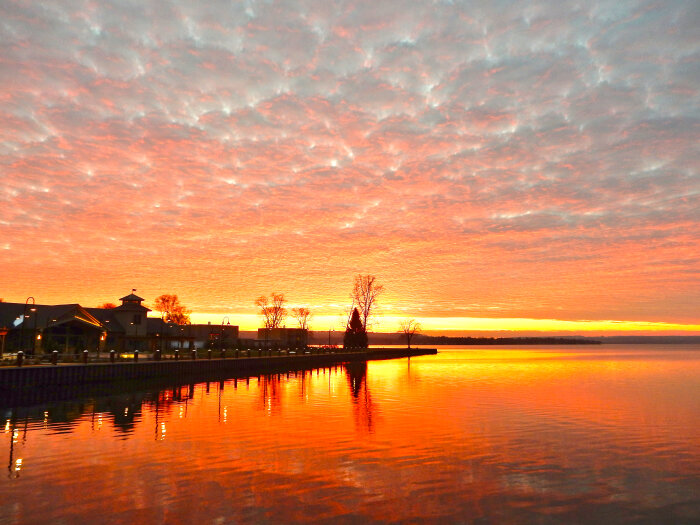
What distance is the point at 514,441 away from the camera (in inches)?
1060

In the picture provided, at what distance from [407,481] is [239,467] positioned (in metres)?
6.42

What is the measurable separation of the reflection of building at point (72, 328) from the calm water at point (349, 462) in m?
36.4

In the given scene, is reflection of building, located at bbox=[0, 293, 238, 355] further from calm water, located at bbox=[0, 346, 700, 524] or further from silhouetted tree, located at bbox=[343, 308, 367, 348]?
silhouetted tree, located at bbox=[343, 308, 367, 348]

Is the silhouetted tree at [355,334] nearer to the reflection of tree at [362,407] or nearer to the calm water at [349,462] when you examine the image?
the reflection of tree at [362,407]

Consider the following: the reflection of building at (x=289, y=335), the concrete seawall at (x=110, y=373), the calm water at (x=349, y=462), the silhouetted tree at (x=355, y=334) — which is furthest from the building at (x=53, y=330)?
the reflection of building at (x=289, y=335)

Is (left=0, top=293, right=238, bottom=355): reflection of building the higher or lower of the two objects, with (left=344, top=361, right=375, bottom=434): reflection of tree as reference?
higher

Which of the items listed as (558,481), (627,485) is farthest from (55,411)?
(627,485)

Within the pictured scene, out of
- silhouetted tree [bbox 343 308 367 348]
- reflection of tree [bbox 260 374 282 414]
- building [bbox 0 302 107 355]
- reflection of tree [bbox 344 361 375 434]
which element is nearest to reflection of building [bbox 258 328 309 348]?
silhouetted tree [bbox 343 308 367 348]

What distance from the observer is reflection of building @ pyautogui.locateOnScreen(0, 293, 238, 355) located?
238 feet

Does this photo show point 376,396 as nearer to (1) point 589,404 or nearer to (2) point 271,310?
(1) point 589,404

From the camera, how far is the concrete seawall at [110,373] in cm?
4197

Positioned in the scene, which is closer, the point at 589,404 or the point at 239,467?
the point at 239,467

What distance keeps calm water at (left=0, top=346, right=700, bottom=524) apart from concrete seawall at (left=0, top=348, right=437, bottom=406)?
20.3 ft

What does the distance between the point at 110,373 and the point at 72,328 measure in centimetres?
2855
